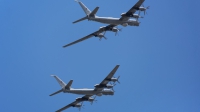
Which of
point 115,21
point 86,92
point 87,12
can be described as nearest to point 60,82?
point 86,92

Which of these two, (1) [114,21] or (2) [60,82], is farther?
(2) [60,82]

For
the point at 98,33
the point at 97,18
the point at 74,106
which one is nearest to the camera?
the point at 97,18

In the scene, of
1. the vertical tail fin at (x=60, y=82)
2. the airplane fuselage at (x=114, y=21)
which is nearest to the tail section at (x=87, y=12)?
the airplane fuselage at (x=114, y=21)

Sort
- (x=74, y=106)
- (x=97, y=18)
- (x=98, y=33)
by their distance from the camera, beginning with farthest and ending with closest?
(x=74, y=106) → (x=98, y=33) → (x=97, y=18)

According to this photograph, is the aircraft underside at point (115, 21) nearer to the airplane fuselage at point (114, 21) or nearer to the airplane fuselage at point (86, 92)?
the airplane fuselage at point (114, 21)

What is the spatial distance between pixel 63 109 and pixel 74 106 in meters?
3.64

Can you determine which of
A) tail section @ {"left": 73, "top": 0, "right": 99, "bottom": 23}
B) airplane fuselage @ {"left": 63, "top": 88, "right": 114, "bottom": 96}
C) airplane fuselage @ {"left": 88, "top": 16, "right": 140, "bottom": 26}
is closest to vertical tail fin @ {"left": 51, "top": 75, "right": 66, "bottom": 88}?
airplane fuselage @ {"left": 63, "top": 88, "right": 114, "bottom": 96}

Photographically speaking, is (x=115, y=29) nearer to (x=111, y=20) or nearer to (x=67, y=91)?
(x=111, y=20)

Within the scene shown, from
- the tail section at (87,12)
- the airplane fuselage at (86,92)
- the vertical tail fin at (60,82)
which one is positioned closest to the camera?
the tail section at (87,12)

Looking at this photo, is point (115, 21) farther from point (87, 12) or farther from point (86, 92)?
point (86, 92)

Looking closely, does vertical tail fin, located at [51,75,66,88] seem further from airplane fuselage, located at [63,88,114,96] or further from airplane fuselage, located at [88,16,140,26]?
airplane fuselage, located at [88,16,140,26]

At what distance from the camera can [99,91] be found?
140m

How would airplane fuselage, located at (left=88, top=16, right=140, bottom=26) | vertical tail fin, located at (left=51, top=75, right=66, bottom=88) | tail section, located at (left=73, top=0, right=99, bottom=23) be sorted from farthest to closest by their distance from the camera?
vertical tail fin, located at (left=51, top=75, right=66, bottom=88) < airplane fuselage, located at (left=88, top=16, right=140, bottom=26) < tail section, located at (left=73, top=0, right=99, bottom=23)

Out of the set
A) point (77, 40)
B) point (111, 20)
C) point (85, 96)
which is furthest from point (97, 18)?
point (85, 96)
